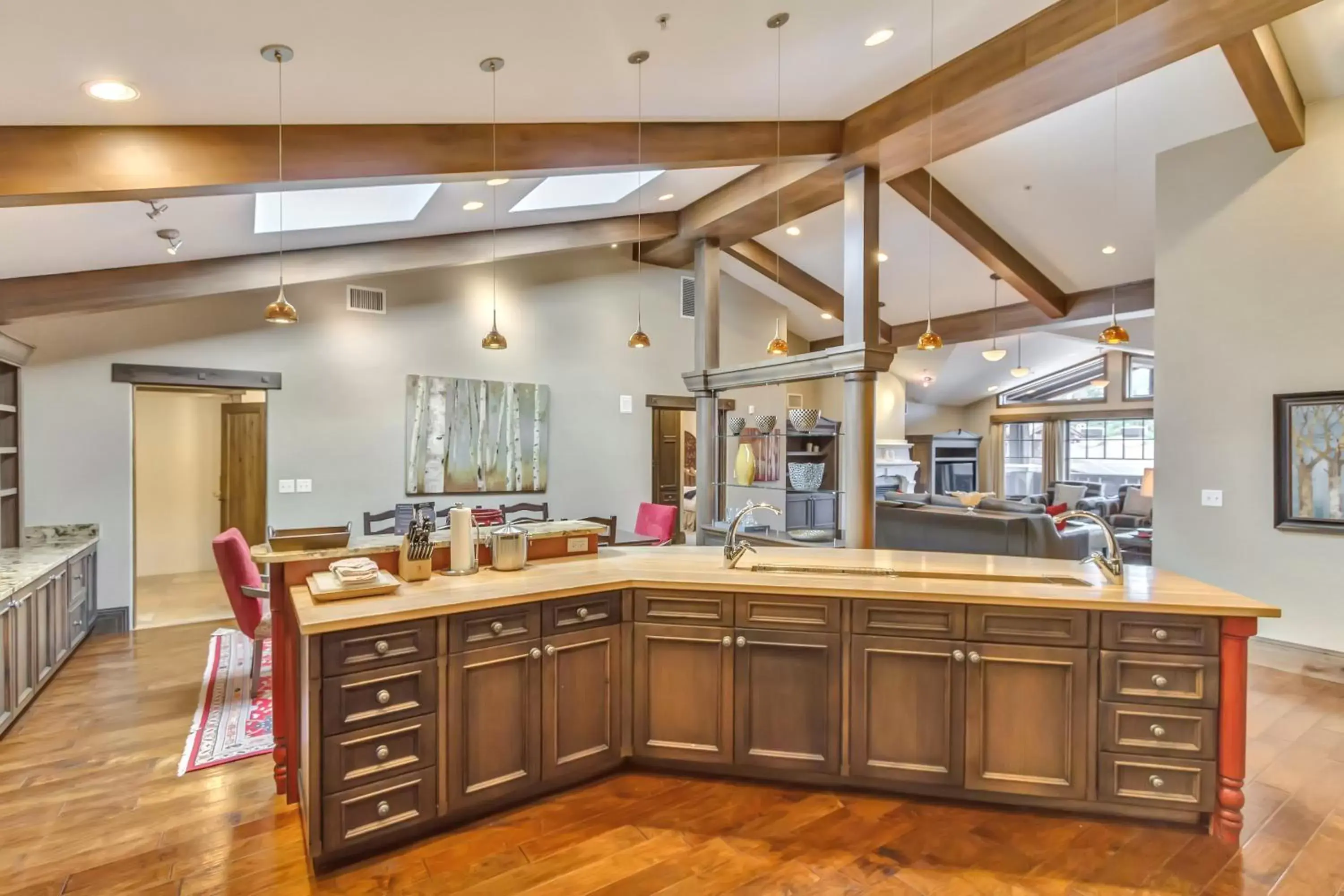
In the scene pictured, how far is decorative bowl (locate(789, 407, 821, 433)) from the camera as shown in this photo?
495 cm

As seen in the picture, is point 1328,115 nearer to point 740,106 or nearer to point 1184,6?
point 1184,6

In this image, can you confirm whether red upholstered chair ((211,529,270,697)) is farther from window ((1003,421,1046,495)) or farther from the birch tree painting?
window ((1003,421,1046,495))

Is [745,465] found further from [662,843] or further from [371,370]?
[371,370]

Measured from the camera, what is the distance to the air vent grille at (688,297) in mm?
7645

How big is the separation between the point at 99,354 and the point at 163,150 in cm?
313

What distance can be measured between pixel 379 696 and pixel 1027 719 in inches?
94.5

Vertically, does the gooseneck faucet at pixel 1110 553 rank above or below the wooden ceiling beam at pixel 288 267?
below

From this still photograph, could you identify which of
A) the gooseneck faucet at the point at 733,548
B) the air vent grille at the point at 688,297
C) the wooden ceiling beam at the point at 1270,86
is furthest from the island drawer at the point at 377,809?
the air vent grille at the point at 688,297

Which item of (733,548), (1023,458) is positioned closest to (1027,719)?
(733,548)

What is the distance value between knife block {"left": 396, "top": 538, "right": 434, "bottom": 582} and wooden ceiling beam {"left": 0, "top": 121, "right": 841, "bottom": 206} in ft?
6.29

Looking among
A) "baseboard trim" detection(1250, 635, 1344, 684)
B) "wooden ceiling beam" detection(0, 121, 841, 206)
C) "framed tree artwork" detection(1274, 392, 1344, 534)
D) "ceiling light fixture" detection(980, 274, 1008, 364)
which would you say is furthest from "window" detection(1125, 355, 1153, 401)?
"wooden ceiling beam" detection(0, 121, 841, 206)

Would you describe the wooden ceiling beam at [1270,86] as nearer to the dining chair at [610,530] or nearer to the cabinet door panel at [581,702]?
the cabinet door panel at [581,702]

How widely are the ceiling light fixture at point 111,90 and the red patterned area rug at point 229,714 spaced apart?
2.84m

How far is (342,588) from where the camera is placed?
2.40 m
